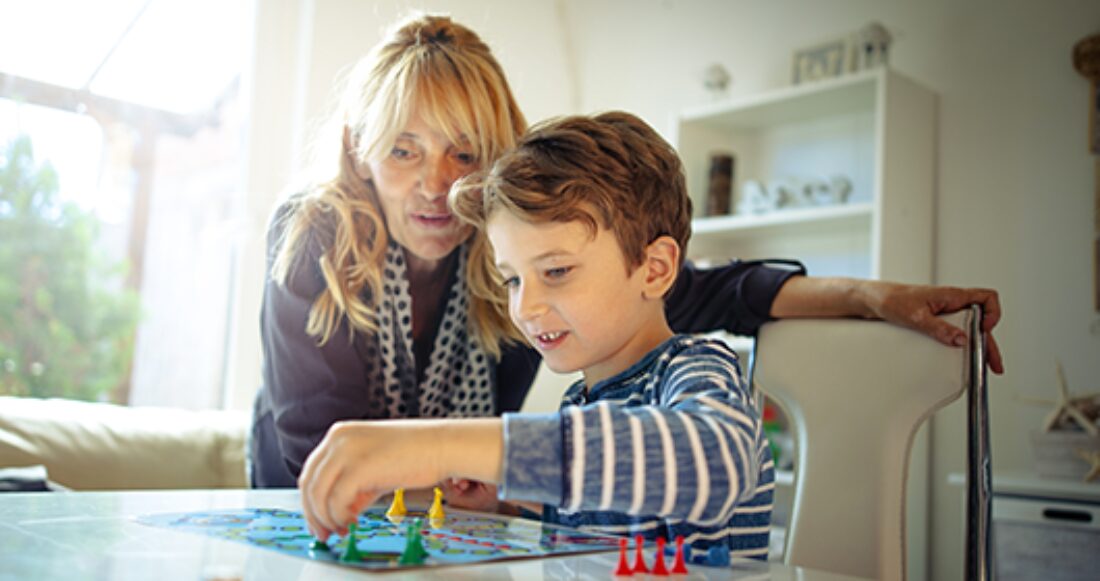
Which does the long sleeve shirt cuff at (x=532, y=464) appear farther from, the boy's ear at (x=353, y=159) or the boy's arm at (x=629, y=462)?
the boy's ear at (x=353, y=159)

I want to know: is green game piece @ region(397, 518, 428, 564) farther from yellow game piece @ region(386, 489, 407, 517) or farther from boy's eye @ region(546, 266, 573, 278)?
boy's eye @ region(546, 266, 573, 278)

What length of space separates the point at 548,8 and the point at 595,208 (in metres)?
3.05

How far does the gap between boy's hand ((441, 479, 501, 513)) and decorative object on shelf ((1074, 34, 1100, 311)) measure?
6.73 feet

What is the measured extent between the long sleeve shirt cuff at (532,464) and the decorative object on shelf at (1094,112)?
7.68 ft

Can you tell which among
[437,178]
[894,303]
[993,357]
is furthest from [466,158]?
[993,357]

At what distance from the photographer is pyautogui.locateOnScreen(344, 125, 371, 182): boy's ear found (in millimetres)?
1565

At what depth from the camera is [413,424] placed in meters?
0.70

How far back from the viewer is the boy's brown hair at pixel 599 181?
3.31ft

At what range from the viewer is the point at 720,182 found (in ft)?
10.4

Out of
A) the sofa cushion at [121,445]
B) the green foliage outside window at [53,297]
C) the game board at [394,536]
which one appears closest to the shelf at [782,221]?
the sofa cushion at [121,445]

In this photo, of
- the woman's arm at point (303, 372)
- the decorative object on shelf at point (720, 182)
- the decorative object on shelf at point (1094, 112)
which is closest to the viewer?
the woman's arm at point (303, 372)

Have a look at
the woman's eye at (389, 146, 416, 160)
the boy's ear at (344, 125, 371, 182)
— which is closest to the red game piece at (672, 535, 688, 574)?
the woman's eye at (389, 146, 416, 160)

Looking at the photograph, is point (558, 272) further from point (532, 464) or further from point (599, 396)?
point (532, 464)

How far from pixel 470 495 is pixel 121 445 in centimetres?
137
